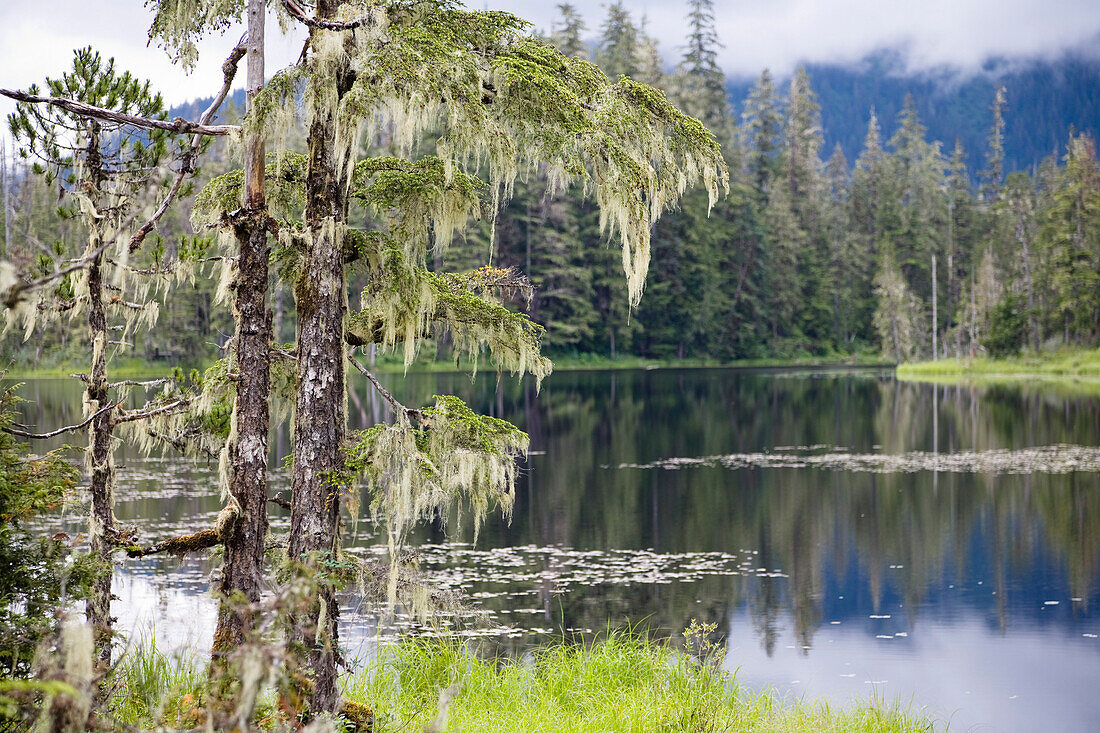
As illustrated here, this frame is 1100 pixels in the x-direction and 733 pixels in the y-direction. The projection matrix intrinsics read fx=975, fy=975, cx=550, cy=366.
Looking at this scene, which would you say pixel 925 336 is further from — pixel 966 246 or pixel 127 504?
pixel 127 504

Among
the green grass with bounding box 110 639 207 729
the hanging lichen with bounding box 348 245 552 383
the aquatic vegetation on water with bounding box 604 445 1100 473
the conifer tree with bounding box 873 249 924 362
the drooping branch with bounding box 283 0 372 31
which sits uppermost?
the conifer tree with bounding box 873 249 924 362

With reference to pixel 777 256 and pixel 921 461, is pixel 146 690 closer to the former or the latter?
pixel 921 461

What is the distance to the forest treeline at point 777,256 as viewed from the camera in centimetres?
5844

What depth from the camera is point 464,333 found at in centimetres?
702

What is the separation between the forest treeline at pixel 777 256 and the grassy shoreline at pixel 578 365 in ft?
2.71

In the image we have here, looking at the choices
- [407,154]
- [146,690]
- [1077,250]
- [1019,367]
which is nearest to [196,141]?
[407,154]

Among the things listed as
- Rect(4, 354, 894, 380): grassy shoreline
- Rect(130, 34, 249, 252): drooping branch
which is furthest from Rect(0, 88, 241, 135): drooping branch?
Rect(4, 354, 894, 380): grassy shoreline

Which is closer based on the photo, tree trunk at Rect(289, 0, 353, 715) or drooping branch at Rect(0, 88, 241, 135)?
drooping branch at Rect(0, 88, 241, 135)

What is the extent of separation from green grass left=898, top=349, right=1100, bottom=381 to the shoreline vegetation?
2001 inches

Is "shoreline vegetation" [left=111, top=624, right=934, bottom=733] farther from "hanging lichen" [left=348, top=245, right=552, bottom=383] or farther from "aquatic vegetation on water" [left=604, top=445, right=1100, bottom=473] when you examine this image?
"aquatic vegetation on water" [left=604, top=445, right=1100, bottom=473]

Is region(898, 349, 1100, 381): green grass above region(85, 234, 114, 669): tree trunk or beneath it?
above

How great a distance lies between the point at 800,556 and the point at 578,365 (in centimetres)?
4887

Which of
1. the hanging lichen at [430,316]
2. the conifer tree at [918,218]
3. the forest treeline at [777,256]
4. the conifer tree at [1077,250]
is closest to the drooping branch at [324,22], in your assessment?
the hanging lichen at [430,316]

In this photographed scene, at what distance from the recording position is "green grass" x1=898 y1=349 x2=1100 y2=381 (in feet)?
176
